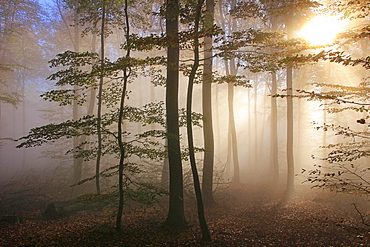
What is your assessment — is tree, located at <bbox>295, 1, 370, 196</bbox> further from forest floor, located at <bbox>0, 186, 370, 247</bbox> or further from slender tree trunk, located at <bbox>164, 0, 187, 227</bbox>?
slender tree trunk, located at <bbox>164, 0, 187, 227</bbox>

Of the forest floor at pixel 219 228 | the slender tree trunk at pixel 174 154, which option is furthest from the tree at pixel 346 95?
the slender tree trunk at pixel 174 154

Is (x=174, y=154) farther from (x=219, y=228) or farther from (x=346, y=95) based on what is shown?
(x=346, y=95)

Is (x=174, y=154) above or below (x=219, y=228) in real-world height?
above

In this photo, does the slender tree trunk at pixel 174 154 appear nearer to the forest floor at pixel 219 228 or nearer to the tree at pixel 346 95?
the forest floor at pixel 219 228

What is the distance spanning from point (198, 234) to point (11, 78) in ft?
99.3

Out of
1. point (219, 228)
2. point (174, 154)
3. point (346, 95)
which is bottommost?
point (219, 228)

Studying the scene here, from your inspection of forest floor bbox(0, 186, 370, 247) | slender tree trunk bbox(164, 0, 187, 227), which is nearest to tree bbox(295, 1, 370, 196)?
forest floor bbox(0, 186, 370, 247)

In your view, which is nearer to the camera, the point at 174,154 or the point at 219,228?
the point at 174,154

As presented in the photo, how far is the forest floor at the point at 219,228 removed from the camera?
6805mm

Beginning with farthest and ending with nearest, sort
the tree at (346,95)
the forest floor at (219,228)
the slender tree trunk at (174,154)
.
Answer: the slender tree trunk at (174,154) → the forest floor at (219,228) → the tree at (346,95)

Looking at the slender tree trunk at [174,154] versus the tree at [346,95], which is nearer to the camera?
the tree at [346,95]

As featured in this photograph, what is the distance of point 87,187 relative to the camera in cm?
1467

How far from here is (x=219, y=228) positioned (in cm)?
835

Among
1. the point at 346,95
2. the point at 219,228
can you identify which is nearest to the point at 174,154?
the point at 219,228
